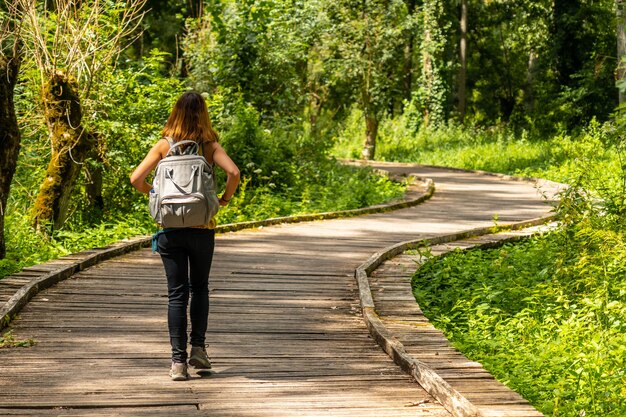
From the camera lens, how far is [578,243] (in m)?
10.9

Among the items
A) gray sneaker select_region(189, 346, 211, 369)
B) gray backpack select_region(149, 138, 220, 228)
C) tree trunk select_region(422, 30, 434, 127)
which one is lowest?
gray sneaker select_region(189, 346, 211, 369)

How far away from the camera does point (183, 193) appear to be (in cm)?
580

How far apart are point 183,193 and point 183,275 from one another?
1.90 feet

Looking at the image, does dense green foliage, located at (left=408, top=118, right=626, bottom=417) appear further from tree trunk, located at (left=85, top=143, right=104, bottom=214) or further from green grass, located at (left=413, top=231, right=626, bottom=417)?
tree trunk, located at (left=85, top=143, right=104, bottom=214)

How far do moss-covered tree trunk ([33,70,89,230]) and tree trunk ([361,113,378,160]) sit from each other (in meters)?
24.8

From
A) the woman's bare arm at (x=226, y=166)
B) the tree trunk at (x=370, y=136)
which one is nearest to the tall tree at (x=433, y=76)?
the tree trunk at (x=370, y=136)

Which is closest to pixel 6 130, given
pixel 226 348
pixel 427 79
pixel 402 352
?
pixel 226 348

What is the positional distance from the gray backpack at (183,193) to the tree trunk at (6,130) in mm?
4706

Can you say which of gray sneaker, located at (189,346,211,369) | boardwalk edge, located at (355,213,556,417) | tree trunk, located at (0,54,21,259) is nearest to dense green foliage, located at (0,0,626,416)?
tree trunk, located at (0,54,21,259)

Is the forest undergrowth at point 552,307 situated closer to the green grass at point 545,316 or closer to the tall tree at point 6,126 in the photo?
the green grass at point 545,316

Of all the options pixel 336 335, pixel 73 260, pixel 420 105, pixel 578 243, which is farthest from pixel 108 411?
pixel 420 105

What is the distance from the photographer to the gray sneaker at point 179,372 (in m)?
5.83

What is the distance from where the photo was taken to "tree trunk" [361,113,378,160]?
3720 cm

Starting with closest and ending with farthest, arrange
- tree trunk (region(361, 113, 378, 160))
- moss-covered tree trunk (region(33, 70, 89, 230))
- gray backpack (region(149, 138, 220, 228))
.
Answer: gray backpack (region(149, 138, 220, 228)) → moss-covered tree trunk (region(33, 70, 89, 230)) → tree trunk (region(361, 113, 378, 160))
